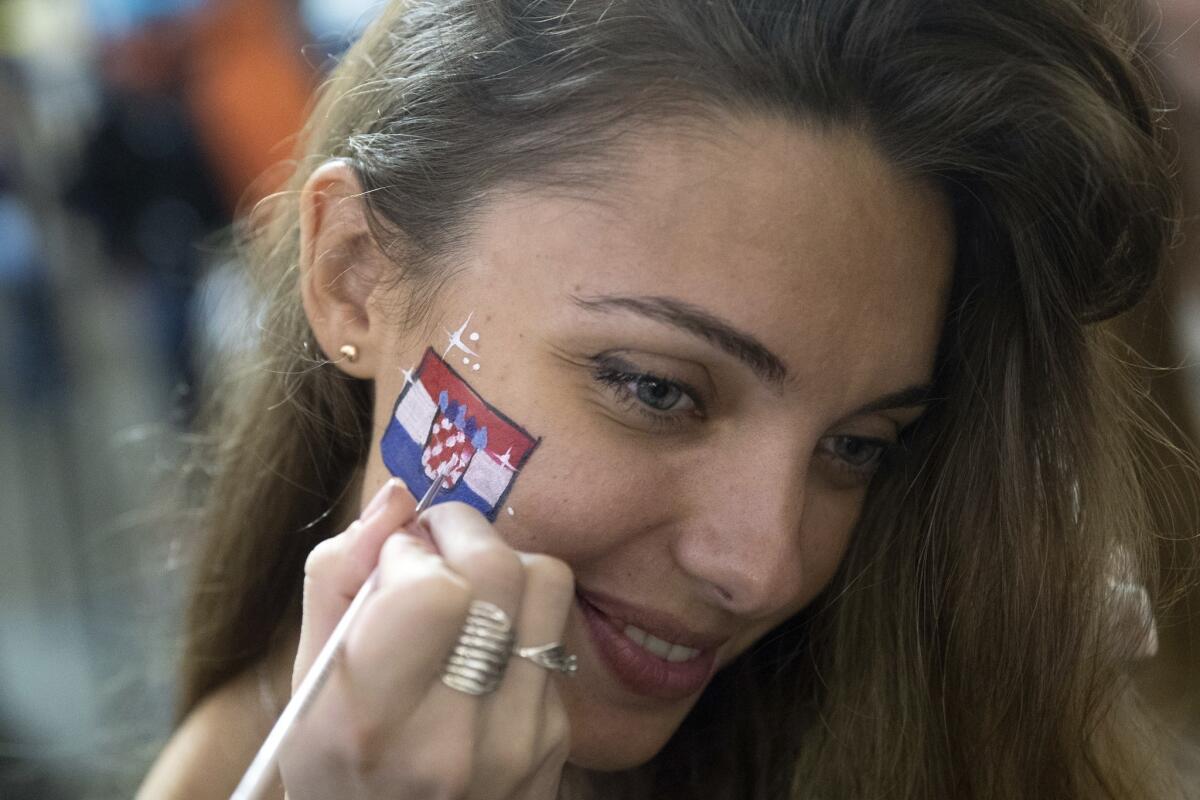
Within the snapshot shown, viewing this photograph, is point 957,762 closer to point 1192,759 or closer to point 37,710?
point 1192,759

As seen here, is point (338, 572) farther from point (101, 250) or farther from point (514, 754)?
point (101, 250)

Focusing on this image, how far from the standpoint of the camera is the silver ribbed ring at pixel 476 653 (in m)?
0.93

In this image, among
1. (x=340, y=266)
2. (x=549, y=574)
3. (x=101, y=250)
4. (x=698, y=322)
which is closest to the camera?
(x=549, y=574)

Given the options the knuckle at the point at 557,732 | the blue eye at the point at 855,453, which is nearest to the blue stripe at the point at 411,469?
the knuckle at the point at 557,732

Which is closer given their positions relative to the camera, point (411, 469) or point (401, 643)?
point (401, 643)

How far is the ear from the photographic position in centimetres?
134

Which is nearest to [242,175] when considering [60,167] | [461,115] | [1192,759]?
[60,167]

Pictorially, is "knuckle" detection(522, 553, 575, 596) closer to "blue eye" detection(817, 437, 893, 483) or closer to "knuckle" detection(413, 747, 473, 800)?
"knuckle" detection(413, 747, 473, 800)

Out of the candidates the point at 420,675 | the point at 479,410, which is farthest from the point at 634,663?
the point at 420,675

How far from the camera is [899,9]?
1197mm

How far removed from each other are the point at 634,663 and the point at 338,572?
0.43 metres

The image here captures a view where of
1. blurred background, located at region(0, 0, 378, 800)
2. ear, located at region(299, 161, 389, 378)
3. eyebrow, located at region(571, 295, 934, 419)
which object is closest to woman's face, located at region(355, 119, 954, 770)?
eyebrow, located at region(571, 295, 934, 419)

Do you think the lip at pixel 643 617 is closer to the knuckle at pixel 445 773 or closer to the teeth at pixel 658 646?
the teeth at pixel 658 646

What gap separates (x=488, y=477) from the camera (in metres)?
1.19
